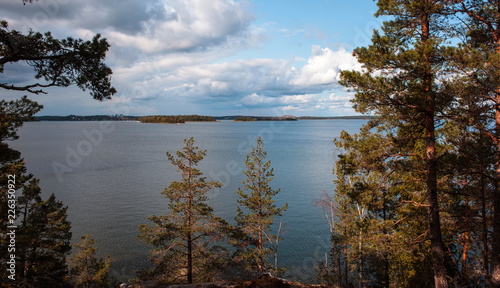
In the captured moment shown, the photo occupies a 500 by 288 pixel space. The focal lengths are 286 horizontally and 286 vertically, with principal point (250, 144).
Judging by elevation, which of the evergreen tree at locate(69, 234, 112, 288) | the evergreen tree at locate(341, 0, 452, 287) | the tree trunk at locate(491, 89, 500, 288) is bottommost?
the evergreen tree at locate(69, 234, 112, 288)

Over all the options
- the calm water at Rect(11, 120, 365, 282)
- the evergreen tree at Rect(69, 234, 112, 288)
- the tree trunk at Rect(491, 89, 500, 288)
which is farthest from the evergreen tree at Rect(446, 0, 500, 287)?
the evergreen tree at Rect(69, 234, 112, 288)

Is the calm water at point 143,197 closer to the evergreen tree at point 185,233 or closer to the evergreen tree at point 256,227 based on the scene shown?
the evergreen tree at point 256,227

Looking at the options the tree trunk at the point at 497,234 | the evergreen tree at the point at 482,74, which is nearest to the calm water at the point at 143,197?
the tree trunk at the point at 497,234

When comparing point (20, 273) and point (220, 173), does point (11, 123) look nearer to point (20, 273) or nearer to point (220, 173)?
point (20, 273)

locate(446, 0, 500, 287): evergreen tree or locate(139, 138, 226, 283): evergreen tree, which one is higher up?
locate(446, 0, 500, 287): evergreen tree

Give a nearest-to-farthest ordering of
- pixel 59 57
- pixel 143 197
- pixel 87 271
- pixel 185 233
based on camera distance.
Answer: pixel 59 57 → pixel 185 233 → pixel 87 271 → pixel 143 197

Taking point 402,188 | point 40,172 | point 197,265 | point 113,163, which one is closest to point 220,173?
point 113,163

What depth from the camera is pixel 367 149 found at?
29.8 feet

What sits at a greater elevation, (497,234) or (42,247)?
(497,234)

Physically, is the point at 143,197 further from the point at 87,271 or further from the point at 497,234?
the point at 497,234

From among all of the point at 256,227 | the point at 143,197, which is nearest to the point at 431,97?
the point at 256,227

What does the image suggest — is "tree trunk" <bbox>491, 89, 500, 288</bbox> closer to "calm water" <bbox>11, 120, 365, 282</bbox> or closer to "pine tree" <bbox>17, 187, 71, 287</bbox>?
"calm water" <bbox>11, 120, 365, 282</bbox>

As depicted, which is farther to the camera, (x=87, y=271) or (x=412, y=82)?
(x=87, y=271)

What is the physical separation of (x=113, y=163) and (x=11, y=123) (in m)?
53.2
